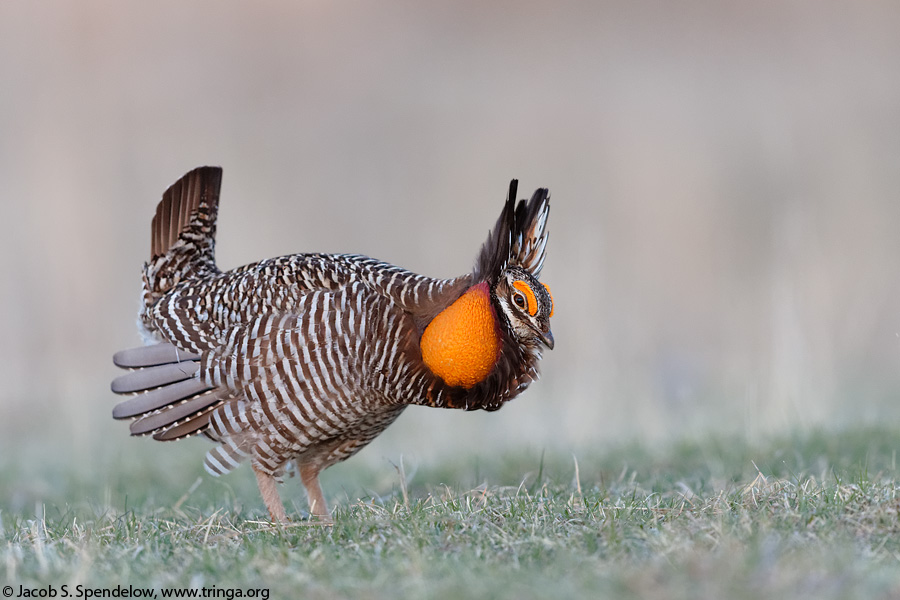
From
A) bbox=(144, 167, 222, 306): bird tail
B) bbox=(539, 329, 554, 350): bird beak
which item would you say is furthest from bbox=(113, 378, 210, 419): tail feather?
bbox=(539, 329, 554, 350): bird beak

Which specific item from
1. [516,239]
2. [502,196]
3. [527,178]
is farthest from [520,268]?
[527,178]

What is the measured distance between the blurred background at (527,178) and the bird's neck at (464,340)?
8.06 ft

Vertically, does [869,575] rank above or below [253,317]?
below

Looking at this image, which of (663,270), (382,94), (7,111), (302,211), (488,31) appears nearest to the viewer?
(663,270)

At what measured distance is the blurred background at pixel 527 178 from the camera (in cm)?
860

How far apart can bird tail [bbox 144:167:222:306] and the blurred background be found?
2586mm

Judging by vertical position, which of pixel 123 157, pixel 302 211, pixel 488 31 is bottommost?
pixel 302 211

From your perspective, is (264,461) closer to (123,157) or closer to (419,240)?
(419,240)

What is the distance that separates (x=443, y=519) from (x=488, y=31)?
1762cm

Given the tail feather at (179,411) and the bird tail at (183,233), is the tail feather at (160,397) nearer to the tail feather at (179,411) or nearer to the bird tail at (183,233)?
the tail feather at (179,411)

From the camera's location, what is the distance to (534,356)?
4945mm

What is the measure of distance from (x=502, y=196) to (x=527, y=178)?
43.4 inches

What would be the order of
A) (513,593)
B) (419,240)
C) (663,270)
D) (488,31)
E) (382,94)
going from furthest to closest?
(488,31)
(382,94)
(419,240)
(663,270)
(513,593)

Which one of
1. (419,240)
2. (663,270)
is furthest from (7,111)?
(663,270)
